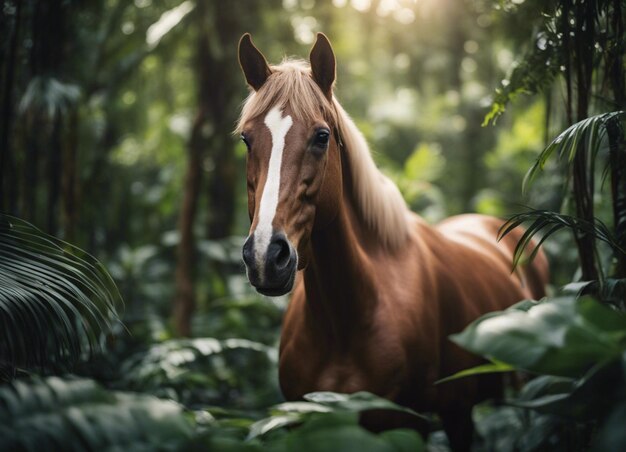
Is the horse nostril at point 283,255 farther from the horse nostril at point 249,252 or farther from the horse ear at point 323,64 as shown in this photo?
the horse ear at point 323,64

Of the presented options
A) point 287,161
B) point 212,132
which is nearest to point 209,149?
point 212,132

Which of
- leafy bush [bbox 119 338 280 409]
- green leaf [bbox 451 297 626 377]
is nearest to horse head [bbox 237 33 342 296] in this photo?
green leaf [bbox 451 297 626 377]

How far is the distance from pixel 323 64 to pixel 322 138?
0.39 m

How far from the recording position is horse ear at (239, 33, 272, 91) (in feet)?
7.83

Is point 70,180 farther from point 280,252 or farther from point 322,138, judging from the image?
point 280,252

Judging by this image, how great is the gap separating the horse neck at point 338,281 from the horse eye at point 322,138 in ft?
1.15

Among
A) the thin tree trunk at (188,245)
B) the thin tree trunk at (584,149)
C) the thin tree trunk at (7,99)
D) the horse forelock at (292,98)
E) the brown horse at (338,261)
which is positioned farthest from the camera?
the thin tree trunk at (188,245)

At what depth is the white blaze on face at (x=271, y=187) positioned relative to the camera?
6.22ft

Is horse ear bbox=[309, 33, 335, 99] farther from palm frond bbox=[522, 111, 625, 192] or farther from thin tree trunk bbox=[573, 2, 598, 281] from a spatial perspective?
thin tree trunk bbox=[573, 2, 598, 281]

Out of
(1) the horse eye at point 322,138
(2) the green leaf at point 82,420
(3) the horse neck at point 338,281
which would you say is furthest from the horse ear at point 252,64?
(2) the green leaf at point 82,420

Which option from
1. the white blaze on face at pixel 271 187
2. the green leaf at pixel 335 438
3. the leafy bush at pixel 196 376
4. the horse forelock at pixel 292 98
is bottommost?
the leafy bush at pixel 196 376

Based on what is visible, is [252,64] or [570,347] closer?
[570,347]

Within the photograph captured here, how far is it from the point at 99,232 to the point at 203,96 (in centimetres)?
256

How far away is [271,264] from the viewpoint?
1902 mm
